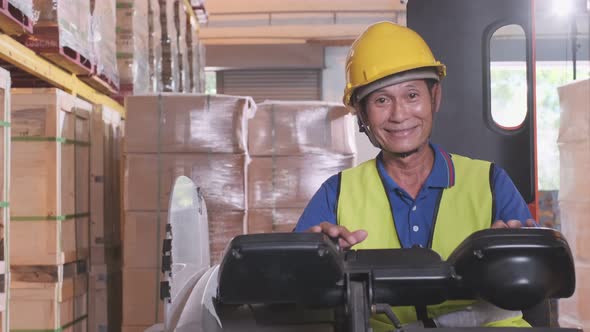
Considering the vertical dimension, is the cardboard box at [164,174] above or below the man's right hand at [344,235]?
above

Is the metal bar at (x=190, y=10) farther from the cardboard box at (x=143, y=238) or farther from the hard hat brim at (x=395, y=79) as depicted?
the hard hat brim at (x=395, y=79)

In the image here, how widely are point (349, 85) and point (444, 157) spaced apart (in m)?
0.38

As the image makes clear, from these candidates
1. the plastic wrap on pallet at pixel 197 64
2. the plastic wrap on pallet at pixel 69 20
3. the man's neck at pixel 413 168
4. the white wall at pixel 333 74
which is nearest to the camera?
the man's neck at pixel 413 168

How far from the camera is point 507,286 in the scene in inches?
55.6

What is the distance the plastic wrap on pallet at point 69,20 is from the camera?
160 inches

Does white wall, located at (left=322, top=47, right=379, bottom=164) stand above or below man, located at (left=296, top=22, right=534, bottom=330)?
above

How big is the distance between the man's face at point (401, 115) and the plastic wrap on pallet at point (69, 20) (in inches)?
88.2

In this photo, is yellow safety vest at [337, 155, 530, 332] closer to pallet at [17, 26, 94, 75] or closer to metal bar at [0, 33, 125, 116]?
metal bar at [0, 33, 125, 116]

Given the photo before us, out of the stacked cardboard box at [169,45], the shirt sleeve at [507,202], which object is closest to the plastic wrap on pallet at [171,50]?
the stacked cardboard box at [169,45]

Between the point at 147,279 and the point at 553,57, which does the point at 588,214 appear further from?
the point at 553,57

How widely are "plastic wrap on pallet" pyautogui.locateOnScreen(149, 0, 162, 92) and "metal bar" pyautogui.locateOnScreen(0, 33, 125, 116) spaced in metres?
0.65

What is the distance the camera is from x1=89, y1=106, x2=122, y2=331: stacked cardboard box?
504cm

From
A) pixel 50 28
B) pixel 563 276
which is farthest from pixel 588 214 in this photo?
pixel 563 276

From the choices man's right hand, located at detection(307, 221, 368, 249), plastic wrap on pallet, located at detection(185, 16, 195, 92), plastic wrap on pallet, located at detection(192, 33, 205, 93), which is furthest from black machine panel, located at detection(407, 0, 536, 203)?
plastic wrap on pallet, located at detection(192, 33, 205, 93)
